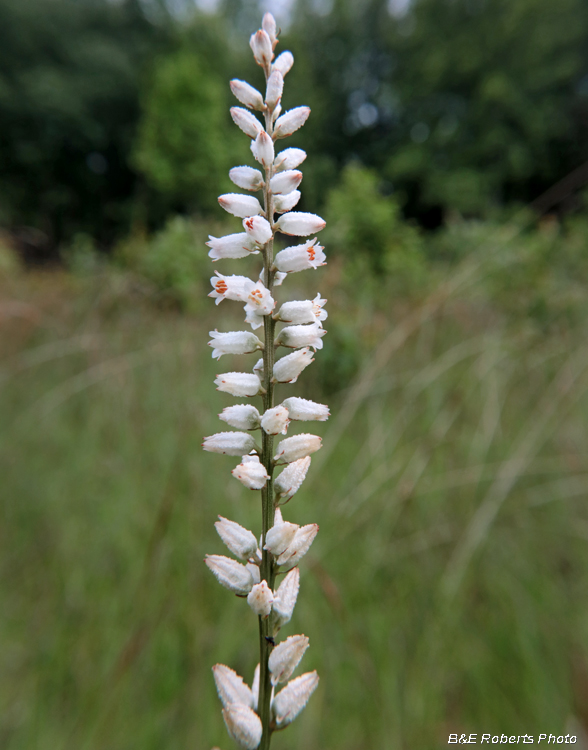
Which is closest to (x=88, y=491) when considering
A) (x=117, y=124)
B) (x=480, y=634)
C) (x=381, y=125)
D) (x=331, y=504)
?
(x=331, y=504)

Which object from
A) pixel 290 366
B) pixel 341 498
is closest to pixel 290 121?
pixel 290 366

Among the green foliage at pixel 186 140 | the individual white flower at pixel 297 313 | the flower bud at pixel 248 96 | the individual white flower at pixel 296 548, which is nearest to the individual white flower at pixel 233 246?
the individual white flower at pixel 297 313

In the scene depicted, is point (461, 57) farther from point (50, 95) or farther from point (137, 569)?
point (137, 569)

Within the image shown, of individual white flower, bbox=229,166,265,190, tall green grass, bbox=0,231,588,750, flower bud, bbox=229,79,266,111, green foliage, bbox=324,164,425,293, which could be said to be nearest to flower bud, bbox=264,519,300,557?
individual white flower, bbox=229,166,265,190

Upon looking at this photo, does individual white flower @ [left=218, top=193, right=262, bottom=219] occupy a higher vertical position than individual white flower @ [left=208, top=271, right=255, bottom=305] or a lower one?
higher

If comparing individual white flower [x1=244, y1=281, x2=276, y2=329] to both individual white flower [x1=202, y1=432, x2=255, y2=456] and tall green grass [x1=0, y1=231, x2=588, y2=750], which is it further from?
tall green grass [x1=0, y1=231, x2=588, y2=750]

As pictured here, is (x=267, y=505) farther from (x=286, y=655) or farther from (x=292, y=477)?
(x=286, y=655)

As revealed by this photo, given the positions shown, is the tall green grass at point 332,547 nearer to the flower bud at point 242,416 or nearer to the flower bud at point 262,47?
the flower bud at point 242,416
